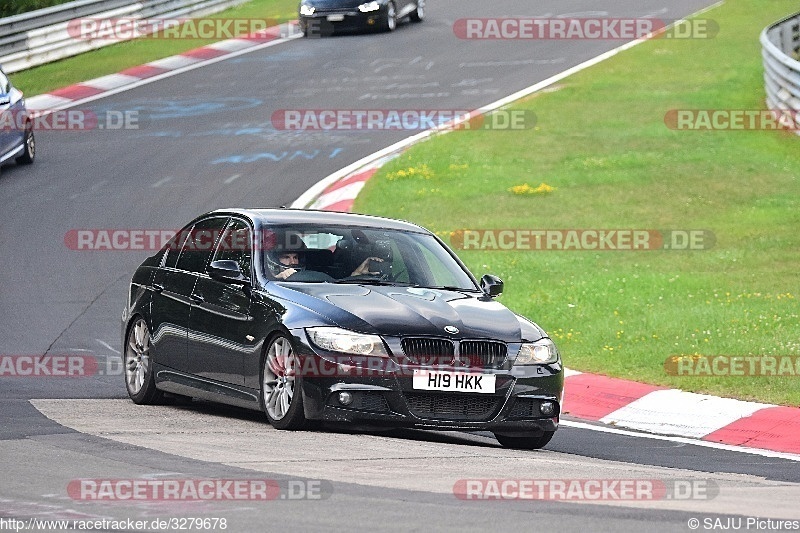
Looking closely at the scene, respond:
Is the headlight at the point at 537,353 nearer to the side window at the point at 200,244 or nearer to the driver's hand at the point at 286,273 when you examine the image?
the driver's hand at the point at 286,273

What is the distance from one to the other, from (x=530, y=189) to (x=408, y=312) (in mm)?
12371

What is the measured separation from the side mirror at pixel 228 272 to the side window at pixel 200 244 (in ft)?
1.86

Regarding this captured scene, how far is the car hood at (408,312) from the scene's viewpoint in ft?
31.1

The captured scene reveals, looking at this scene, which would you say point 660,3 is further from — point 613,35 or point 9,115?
point 9,115

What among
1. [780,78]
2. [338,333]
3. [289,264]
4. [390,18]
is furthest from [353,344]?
[390,18]

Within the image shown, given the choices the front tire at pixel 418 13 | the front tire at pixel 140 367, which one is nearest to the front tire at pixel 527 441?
the front tire at pixel 140 367

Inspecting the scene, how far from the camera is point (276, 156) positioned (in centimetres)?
2442

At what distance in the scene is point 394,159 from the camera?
2400cm

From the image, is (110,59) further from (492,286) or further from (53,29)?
(492,286)

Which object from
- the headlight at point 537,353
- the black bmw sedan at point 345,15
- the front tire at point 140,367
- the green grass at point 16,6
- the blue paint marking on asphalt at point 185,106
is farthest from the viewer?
the green grass at point 16,6

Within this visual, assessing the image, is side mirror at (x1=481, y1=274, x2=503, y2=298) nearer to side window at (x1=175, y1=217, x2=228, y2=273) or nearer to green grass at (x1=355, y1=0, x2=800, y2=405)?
side window at (x1=175, y1=217, x2=228, y2=273)

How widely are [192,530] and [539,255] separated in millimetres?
12398

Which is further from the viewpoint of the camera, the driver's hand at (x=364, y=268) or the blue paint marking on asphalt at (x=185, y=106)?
the blue paint marking on asphalt at (x=185, y=106)

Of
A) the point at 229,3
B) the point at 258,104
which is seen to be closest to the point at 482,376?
the point at 258,104
